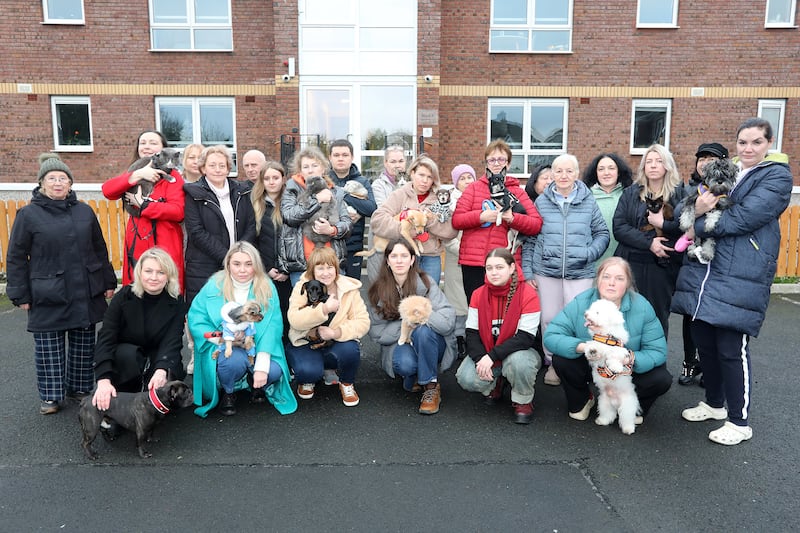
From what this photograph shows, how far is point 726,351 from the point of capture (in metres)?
3.90

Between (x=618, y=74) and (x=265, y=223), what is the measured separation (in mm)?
12283

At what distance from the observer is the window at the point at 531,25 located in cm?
1430

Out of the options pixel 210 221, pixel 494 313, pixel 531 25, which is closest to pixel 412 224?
pixel 494 313

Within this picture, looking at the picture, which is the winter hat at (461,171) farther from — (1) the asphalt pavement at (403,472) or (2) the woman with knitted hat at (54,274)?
(2) the woman with knitted hat at (54,274)

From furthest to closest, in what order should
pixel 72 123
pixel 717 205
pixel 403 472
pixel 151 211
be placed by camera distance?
pixel 72 123
pixel 151 211
pixel 717 205
pixel 403 472

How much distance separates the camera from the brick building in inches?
546

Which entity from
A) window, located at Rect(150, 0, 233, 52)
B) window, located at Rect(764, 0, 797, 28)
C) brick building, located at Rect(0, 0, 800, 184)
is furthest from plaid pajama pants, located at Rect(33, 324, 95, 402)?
window, located at Rect(764, 0, 797, 28)

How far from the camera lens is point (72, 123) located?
1452 cm

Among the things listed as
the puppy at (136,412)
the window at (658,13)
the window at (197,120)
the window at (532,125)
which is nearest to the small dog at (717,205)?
the puppy at (136,412)

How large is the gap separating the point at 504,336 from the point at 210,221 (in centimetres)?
269

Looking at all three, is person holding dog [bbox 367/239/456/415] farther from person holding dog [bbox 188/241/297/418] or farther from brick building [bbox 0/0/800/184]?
brick building [bbox 0/0/800/184]

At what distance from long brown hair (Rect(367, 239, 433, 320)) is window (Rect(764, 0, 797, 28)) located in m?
14.5

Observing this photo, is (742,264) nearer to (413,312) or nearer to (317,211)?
(413,312)

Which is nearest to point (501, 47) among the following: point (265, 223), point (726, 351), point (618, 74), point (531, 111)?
point (531, 111)
